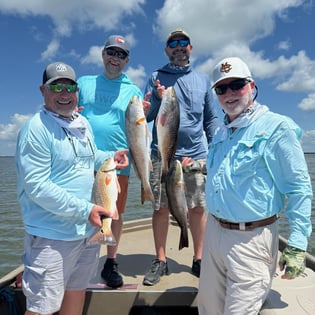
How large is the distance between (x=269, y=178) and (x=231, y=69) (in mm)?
967

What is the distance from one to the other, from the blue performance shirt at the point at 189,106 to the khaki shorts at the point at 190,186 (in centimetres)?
15

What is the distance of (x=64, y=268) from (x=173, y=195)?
1.71 meters

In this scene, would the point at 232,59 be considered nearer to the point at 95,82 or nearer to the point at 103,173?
the point at 103,173

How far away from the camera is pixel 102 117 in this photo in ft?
13.7

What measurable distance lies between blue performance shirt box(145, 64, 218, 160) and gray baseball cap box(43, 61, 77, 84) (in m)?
1.77

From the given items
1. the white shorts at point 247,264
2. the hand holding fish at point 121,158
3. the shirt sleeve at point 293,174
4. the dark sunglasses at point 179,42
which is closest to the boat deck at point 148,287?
the white shorts at point 247,264

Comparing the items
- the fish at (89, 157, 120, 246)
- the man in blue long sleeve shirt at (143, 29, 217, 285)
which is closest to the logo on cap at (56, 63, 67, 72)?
the fish at (89, 157, 120, 246)

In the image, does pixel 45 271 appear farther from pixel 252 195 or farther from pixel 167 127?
pixel 167 127

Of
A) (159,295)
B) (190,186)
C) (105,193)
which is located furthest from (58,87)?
(159,295)

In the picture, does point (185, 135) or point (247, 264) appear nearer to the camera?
point (247, 264)

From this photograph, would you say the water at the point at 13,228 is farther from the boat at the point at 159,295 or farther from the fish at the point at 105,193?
the fish at the point at 105,193

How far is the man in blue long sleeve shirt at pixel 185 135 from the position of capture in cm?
462

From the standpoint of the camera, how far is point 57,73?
2.99 metres

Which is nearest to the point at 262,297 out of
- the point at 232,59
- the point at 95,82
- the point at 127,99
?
the point at 232,59
